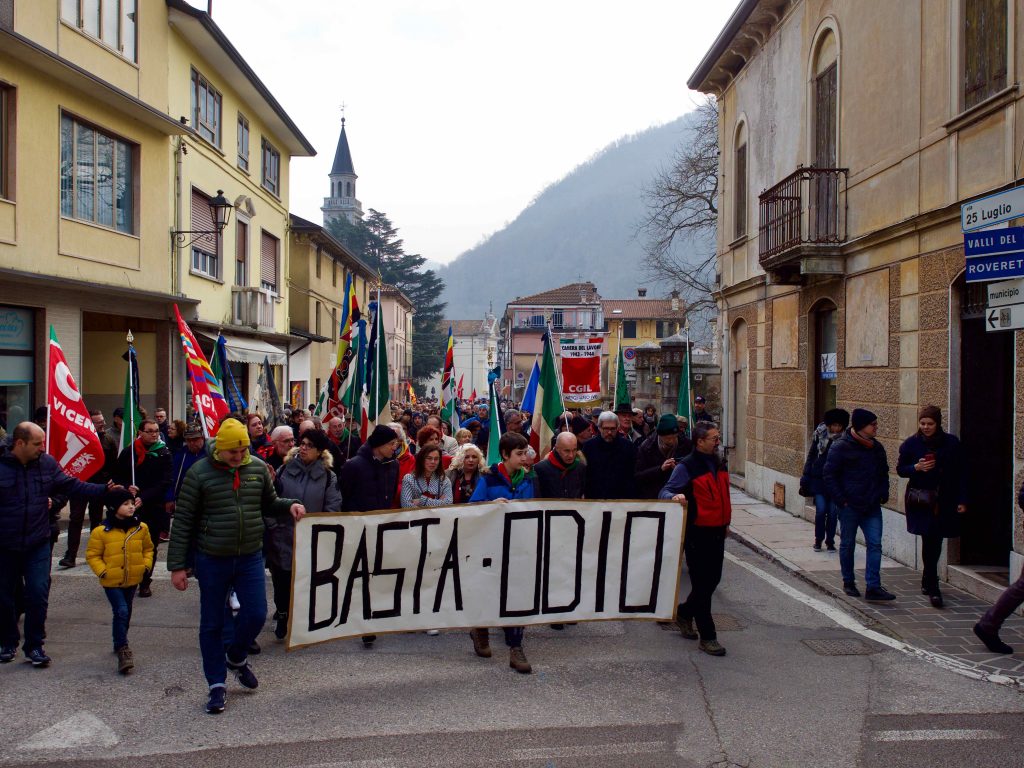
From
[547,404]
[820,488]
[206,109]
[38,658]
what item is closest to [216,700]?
[38,658]

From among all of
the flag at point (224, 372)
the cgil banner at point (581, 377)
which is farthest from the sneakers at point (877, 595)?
the flag at point (224, 372)

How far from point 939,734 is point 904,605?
3406mm

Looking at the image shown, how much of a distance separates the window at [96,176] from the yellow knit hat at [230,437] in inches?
423

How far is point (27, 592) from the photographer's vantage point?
20.5ft

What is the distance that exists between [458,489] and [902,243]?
6.75 metres

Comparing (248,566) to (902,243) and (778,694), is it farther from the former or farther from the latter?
(902,243)

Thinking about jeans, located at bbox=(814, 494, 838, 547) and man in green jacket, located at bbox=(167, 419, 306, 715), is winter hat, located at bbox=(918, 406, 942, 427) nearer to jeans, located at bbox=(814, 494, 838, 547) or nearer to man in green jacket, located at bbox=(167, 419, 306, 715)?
jeans, located at bbox=(814, 494, 838, 547)

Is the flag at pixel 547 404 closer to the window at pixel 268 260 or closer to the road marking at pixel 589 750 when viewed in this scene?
the road marking at pixel 589 750

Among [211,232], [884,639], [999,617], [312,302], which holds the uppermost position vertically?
[211,232]

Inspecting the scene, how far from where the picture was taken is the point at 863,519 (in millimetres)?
8617

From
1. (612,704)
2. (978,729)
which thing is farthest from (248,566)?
(978,729)

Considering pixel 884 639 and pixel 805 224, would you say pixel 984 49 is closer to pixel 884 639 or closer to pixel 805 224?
pixel 805 224

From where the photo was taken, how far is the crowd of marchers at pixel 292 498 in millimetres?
5605

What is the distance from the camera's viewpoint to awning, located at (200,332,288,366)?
20.5 meters
